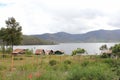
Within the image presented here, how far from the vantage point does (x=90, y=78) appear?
13.4m

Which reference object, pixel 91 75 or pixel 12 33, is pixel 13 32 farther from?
pixel 91 75

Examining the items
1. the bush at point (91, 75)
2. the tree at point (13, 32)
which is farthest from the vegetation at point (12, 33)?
the bush at point (91, 75)

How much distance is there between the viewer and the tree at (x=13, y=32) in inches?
2872

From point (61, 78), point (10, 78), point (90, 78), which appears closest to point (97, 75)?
point (90, 78)

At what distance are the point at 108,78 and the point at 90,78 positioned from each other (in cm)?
73

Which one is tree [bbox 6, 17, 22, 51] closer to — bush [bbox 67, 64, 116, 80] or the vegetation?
the vegetation

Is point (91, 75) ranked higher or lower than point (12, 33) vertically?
lower

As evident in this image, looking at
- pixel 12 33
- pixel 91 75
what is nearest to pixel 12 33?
pixel 12 33

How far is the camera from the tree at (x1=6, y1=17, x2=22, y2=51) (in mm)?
72938

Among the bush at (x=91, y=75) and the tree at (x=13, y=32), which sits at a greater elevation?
the tree at (x=13, y=32)

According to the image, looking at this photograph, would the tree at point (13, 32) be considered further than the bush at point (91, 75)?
Yes

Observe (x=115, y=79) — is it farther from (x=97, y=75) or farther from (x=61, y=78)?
(x=61, y=78)

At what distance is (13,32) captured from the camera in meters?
72.9

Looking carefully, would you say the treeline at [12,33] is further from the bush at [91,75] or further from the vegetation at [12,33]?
the bush at [91,75]
